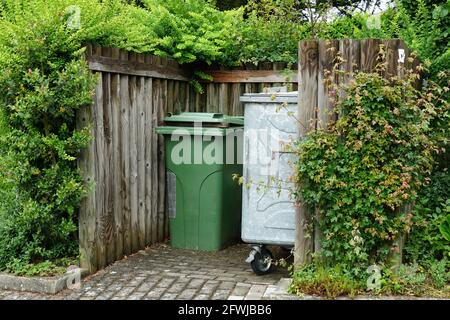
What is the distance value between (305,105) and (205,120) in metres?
1.59

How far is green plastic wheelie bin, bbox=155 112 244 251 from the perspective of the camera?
19.6ft

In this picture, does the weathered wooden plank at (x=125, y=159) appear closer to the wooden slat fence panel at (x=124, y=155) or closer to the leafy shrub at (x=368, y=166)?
the wooden slat fence panel at (x=124, y=155)

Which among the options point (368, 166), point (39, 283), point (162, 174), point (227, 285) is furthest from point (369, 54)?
point (39, 283)

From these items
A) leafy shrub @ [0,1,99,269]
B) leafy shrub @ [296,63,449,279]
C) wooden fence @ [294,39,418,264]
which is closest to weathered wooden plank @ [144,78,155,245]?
leafy shrub @ [0,1,99,269]

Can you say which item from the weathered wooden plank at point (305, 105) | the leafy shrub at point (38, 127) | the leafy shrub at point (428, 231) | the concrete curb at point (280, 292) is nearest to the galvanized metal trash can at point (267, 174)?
the weathered wooden plank at point (305, 105)

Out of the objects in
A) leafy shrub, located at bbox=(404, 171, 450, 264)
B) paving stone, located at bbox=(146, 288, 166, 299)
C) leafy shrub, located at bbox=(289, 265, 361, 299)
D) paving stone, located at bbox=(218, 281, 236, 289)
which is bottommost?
paving stone, located at bbox=(146, 288, 166, 299)

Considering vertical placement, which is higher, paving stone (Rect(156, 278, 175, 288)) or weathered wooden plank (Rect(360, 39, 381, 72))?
weathered wooden plank (Rect(360, 39, 381, 72))

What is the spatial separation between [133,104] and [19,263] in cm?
192

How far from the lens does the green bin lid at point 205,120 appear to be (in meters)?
5.91

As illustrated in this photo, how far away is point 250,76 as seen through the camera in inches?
276

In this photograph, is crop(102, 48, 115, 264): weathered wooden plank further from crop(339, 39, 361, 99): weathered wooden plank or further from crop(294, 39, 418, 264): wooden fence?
crop(339, 39, 361, 99): weathered wooden plank

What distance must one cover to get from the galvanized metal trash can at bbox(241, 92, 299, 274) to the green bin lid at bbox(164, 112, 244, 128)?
2.67ft

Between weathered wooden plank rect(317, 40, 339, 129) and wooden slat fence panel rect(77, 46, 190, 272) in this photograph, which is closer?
weathered wooden plank rect(317, 40, 339, 129)

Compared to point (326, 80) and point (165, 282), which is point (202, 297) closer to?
point (165, 282)
